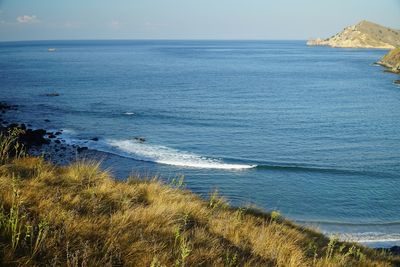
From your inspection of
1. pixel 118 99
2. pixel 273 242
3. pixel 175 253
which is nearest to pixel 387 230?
pixel 273 242

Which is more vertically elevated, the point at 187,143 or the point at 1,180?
the point at 1,180

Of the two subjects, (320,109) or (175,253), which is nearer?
(175,253)

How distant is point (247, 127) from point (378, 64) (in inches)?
4459

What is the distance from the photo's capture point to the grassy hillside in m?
4.84

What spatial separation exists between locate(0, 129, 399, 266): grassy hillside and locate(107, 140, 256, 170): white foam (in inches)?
892

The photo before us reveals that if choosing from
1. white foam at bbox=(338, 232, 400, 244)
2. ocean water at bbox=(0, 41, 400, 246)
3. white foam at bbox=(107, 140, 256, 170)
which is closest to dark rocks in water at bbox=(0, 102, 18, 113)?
→ ocean water at bbox=(0, 41, 400, 246)

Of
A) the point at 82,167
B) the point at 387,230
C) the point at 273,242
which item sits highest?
the point at 82,167

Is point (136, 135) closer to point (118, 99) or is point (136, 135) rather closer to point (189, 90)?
point (118, 99)

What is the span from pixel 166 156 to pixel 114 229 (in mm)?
29315

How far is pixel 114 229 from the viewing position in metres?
5.87

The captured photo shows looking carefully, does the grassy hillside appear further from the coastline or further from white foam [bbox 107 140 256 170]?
the coastline

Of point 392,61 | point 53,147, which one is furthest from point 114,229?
point 392,61

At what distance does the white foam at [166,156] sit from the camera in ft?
107

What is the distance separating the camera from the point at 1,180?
6895 mm
